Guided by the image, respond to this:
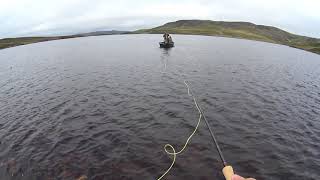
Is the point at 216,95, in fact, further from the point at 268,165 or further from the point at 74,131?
the point at 74,131

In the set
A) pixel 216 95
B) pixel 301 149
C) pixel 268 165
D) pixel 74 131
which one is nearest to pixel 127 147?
pixel 74 131

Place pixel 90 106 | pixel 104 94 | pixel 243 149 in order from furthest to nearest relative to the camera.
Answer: pixel 104 94
pixel 90 106
pixel 243 149

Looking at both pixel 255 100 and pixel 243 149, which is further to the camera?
pixel 255 100

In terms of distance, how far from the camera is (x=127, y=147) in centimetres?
1888

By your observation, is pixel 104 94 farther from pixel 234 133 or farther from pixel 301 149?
pixel 301 149

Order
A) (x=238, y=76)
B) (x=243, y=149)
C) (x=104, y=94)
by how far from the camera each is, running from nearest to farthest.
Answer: (x=243, y=149)
(x=104, y=94)
(x=238, y=76)

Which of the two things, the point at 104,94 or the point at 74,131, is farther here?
the point at 104,94

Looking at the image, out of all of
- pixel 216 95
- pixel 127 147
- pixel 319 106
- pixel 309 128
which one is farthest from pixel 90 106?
pixel 319 106

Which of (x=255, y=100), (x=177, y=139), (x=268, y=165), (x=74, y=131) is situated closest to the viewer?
(x=268, y=165)

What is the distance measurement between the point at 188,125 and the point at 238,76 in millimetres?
22651

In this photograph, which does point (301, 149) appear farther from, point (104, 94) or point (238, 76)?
point (238, 76)

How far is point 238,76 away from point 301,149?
23990 millimetres

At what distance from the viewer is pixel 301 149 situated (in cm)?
1908

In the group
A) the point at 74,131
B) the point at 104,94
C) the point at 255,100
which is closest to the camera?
the point at 74,131
